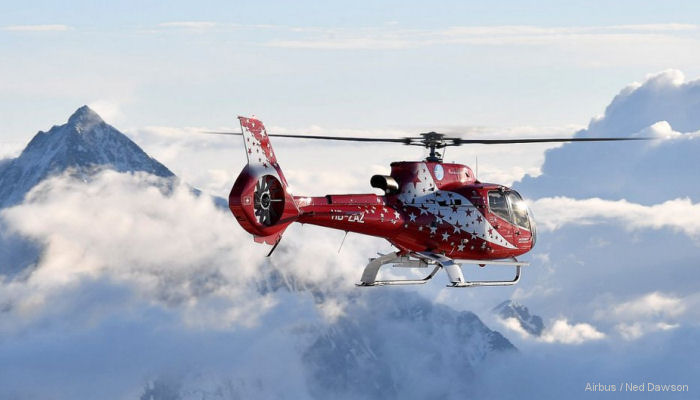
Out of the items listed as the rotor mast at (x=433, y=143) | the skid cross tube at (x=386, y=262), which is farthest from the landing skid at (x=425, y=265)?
the rotor mast at (x=433, y=143)

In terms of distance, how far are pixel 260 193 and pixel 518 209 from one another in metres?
22.7

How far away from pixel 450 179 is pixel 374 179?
18.7 feet

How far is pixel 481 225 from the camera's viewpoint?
83125 mm

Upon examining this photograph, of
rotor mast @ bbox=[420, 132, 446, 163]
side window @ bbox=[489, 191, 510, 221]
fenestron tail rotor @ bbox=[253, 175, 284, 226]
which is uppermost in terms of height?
rotor mast @ bbox=[420, 132, 446, 163]

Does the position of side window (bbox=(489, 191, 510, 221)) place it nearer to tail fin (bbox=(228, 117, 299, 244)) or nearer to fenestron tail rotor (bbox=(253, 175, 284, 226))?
tail fin (bbox=(228, 117, 299, 244))

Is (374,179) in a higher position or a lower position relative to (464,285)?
higher

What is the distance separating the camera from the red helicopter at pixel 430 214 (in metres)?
75.6

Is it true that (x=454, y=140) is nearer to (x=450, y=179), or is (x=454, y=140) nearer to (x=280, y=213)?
(x=450, y=179)

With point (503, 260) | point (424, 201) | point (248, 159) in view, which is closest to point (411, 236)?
point (424, 201)

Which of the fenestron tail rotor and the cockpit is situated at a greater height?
the cockpit

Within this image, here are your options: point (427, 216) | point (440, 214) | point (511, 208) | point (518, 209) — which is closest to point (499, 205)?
point (511, 208)

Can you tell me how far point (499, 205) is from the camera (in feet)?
277

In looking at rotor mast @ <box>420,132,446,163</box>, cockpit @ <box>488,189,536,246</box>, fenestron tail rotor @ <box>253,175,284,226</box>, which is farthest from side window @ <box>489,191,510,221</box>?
fenestron tail rotor @ <box>253,175,284,226</box>

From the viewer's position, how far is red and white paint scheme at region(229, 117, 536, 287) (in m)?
74.5
